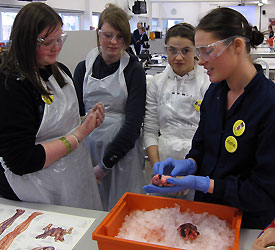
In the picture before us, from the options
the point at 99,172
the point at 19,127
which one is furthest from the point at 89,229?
the point at 99,172

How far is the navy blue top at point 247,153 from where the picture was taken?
941 mm

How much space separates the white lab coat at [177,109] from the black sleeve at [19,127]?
71 cm

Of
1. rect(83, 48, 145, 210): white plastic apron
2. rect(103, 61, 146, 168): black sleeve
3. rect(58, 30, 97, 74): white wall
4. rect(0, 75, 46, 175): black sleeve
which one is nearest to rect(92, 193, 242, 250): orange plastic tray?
rect(0, 75, 46, 175): black sleeve

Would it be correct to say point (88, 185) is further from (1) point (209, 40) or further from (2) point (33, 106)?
(1) point (209, 40)

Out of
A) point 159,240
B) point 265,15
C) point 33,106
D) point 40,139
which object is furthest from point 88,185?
point 265,15

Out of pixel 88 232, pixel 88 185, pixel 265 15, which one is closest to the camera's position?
pixel 88 232

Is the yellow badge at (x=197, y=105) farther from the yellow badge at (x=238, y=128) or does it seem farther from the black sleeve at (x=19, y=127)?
the black sleeve at (x=19, y=127)

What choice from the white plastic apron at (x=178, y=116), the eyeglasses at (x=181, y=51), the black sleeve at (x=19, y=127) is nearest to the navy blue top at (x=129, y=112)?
the white plastic apron at (x=178, y=116)

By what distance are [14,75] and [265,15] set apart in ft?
53.8

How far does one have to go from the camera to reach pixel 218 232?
95 cm

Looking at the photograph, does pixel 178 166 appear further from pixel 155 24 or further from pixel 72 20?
pixel 155 24

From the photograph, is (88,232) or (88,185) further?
(88,185)

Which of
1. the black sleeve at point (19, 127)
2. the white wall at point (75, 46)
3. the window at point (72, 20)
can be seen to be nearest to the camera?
the black sleeve at point (19, 127)

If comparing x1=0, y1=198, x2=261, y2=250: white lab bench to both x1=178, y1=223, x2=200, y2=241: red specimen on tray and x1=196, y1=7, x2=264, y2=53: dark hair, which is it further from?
x1=196, y1=7, x2=264, y2=53: dark hair
